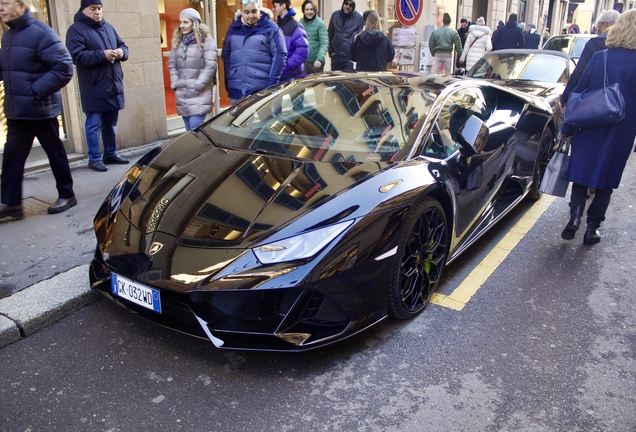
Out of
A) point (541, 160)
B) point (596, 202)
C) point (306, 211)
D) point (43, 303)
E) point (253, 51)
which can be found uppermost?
point (253, 51)

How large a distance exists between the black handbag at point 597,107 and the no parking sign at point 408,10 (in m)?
5.31

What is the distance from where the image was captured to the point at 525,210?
5453 millimetres

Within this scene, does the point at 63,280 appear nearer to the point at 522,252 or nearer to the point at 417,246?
the point at 417,246

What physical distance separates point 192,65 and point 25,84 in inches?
78.7

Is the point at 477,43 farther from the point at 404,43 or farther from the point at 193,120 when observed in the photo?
the point at 193,120

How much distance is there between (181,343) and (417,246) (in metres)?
1.39

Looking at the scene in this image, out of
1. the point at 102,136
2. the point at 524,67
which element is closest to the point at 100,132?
the point at 102,136

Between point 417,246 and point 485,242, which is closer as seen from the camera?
point 417,246

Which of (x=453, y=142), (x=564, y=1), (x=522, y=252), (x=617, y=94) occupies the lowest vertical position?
(x=522, y=252)

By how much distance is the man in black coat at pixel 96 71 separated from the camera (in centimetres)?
573

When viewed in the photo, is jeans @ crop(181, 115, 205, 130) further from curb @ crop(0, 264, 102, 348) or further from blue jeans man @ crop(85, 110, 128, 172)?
curb @ crop(0, 264, 102, 348)

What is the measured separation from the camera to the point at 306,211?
2.78m

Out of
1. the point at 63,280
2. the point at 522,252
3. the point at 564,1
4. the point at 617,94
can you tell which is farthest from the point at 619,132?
the point at 564,1

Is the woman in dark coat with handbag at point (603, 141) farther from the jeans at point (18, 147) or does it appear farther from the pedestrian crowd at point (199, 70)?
the jeans at point (18, 147)
